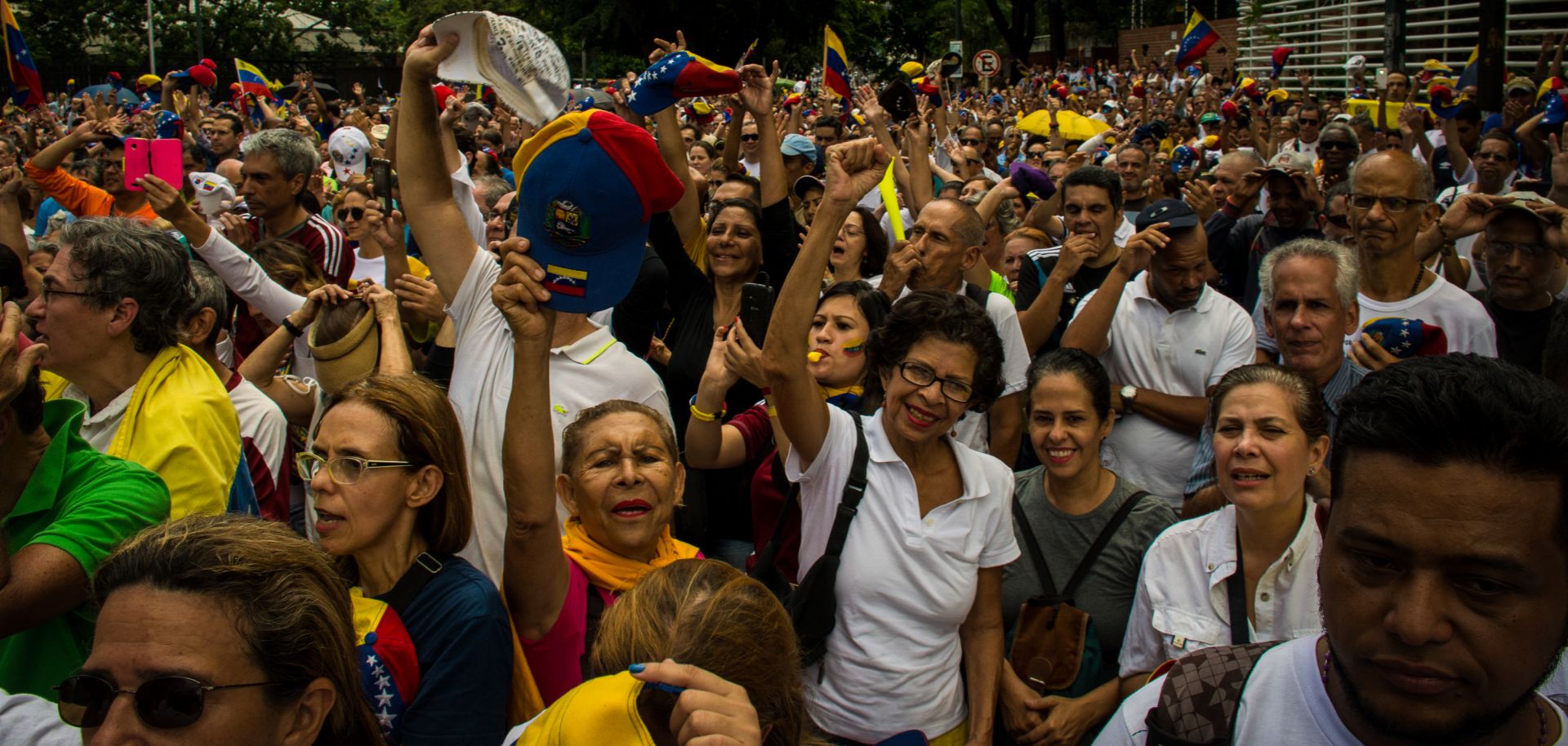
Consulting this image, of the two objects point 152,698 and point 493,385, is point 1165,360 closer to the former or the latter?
point 493,385

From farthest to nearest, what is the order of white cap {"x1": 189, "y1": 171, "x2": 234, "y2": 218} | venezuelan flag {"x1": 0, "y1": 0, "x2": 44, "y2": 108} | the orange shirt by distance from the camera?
venezuelan flag {"x1": 0, "y1": 0, "x2": 44, "y2": 108} < the orange shirt < white cap {"x1": 189, "y1": 171, "x2": 234, "y2": 218}

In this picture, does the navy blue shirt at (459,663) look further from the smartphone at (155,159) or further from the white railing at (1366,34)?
the white railing at (1366,34)

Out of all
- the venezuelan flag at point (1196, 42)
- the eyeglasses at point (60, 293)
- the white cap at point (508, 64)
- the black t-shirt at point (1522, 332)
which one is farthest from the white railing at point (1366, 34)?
the eyeglasses at point (60, 293)

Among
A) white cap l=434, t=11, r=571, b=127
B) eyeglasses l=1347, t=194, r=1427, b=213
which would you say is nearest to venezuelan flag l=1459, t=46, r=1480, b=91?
eyeglasses l=1347, t=194, r=1427, b=213

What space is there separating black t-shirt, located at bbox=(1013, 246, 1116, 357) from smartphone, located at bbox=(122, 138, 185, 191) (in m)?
3.95

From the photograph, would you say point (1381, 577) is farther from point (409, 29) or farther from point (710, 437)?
point (409, 29)

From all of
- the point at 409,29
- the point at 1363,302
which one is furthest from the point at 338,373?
the point at 409,29

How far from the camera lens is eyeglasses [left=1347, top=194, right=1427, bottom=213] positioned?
423 cm

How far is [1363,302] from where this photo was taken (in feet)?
14.0

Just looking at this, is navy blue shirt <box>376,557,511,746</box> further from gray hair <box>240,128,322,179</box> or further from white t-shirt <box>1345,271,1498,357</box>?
gray hair <box>240,128,322,179</box>

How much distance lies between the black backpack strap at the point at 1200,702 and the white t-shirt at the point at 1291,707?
0.01m

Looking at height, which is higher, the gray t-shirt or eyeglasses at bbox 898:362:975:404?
eyeglasses at bbox 898:362:975:404

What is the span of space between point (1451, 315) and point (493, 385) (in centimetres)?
334

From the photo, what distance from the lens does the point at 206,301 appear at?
11.2 ft
